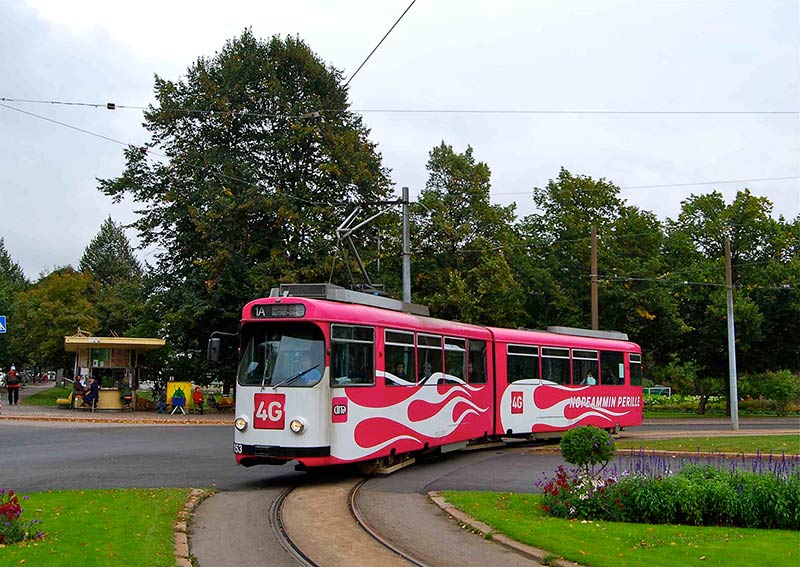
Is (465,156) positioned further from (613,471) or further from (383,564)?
(383,564)

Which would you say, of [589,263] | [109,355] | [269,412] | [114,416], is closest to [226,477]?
[269,412]

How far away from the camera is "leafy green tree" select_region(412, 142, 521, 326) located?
Answer: 36500 mm

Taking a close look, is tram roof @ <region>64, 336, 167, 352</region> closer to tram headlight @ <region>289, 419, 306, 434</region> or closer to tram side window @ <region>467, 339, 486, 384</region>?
tram side window @ <region>467, 339, 486, 384</region>


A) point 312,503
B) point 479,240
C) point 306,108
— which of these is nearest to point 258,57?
point 306,108

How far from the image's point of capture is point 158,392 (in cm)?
4206

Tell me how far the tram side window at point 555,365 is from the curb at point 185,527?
11553 mm

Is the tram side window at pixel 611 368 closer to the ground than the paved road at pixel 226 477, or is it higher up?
higher up

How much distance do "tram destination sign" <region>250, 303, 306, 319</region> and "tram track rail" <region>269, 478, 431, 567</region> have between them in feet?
9.62

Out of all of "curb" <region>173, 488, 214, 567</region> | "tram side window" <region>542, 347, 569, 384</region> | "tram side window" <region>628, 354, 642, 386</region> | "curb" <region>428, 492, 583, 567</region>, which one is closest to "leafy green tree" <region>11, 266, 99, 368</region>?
"tram side window" <region>628, 354, 642, 386</region>

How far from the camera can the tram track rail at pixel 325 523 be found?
9109 millimetres

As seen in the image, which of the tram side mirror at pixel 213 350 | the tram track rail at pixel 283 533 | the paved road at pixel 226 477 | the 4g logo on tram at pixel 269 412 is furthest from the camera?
the tram side mirror at pixel 213 350

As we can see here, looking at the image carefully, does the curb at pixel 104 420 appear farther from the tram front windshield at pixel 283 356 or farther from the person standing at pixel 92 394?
the tram front windshield at pixel 283 356

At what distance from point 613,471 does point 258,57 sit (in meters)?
31.6

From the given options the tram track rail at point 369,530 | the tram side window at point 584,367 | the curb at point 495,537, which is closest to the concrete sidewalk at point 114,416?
the tram side window at point 584,367
